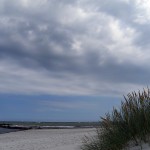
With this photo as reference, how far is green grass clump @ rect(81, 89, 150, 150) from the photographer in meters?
8.27

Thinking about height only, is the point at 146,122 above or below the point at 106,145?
above

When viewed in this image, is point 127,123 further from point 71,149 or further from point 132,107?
point 71,149

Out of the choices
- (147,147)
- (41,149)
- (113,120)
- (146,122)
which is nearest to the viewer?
(147,147)

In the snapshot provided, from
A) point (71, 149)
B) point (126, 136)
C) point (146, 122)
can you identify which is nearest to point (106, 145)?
point (126, 136)

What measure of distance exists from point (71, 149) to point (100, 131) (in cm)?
433

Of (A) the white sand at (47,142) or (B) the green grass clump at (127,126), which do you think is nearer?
(B) the green grass clump at (127,126)

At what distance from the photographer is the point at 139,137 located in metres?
8.18

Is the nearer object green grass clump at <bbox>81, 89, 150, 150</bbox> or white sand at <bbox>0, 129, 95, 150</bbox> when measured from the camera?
green grass clump at <bbox>81, 89, 150, 150</bbox>

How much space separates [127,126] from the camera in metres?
8.55

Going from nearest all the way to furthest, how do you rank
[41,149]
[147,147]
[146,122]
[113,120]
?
[147,147] → [146,122] → [113,120] → [41,149]

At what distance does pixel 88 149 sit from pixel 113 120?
40.7 inches

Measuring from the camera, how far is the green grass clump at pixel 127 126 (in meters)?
8.27

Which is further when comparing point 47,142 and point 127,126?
point 47,142

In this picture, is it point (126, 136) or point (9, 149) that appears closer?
point (126, 136)
